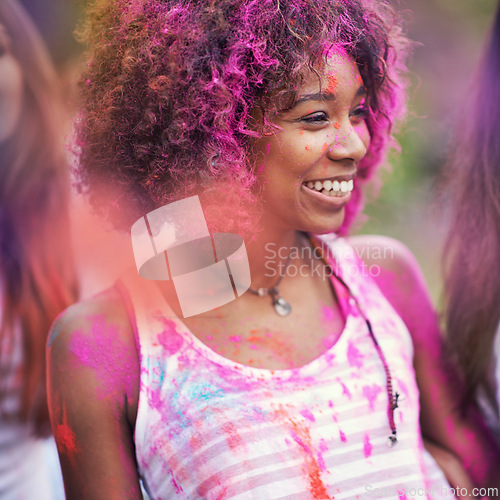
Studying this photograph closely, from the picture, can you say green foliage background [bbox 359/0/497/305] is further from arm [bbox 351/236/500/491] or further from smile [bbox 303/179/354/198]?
smile [bbox 303/179/354/198]

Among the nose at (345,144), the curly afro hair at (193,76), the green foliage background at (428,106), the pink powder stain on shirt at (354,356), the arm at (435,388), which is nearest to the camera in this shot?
the curly afro hair at (193,76)

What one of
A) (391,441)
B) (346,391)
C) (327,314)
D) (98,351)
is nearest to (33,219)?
(98,351)

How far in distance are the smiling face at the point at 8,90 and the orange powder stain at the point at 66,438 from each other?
0.84 m

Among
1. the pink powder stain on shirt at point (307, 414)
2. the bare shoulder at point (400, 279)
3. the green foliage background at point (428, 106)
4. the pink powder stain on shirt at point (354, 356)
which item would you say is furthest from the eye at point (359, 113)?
the green foliage background at point (428, 106)

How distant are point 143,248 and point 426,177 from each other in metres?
3.33

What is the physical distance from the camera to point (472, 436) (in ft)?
4.56

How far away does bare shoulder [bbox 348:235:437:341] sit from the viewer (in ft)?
4.51

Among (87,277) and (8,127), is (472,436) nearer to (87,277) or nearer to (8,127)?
(87,277)

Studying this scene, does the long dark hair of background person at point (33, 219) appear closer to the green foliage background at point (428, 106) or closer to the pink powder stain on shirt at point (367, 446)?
the pink powder stain on shirt at point (367, 446)

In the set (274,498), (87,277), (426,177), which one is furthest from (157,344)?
(426,177)

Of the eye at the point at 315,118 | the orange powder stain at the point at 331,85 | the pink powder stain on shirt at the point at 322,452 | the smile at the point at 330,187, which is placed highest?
the orange powder stain at the point at 331,85

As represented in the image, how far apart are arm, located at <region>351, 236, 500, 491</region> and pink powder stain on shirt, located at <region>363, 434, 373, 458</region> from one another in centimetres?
33

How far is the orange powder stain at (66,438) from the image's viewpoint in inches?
40.4

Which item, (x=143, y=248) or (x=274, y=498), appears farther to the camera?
(x=143, y=248)
